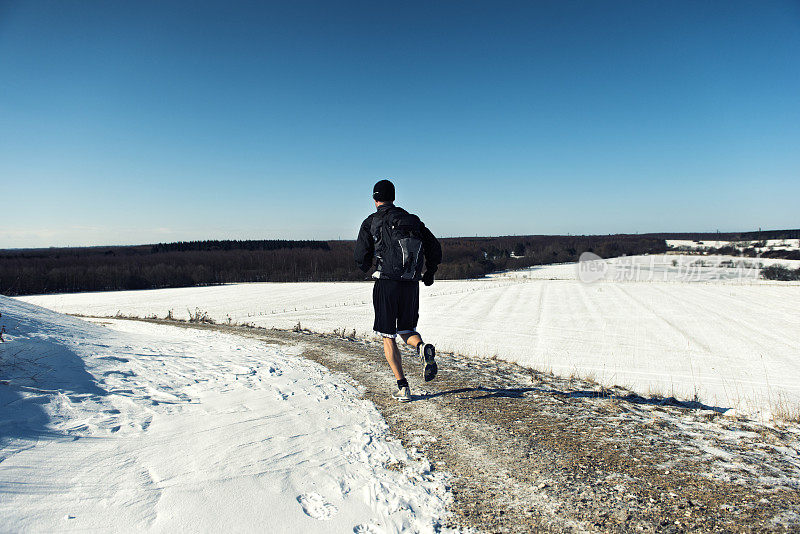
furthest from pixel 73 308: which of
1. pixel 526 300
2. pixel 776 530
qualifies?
pixel 776 530

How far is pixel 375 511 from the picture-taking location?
9.61 feet

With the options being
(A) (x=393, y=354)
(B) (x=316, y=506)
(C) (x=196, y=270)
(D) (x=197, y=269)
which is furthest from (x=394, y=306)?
(D) (x=197, y=269)

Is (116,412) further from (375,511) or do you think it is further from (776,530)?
(776,530)

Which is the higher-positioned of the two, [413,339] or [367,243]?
[367,243]

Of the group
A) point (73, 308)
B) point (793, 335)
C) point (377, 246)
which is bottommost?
point (793, 335)

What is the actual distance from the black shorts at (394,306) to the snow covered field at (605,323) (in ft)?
18.2

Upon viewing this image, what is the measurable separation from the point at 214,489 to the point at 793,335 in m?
Answer: 40.7

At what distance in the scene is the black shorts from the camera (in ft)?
17.3

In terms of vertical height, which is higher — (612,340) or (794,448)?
(794,448)

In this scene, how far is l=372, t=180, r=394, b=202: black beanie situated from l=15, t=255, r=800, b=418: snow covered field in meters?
6.37

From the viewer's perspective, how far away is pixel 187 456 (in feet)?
11.5

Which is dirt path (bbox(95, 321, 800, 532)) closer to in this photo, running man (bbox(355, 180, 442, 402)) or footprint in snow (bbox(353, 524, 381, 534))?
footprint in snow (bbox(353, 524, 381, 534))

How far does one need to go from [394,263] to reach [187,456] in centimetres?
293

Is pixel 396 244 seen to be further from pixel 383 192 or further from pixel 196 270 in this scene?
pixel 196 270
